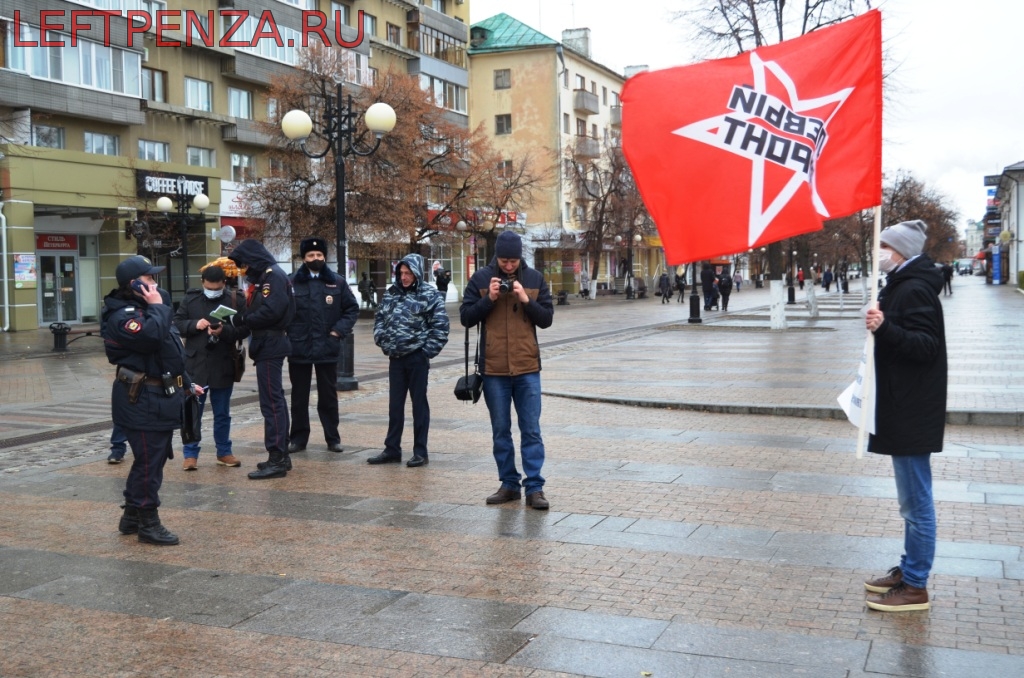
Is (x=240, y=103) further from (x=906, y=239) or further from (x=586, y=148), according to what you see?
(x=906, y=239)

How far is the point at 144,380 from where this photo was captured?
255 inches

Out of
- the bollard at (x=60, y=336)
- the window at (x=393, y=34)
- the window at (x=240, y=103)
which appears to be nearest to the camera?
the bollard at (x=60, y=336)

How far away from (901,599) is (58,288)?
3465 cm

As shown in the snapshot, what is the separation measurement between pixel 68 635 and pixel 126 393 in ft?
6.40

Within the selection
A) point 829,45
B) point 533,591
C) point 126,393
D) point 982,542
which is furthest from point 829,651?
point 126,393

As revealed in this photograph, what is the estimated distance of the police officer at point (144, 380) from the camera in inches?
252

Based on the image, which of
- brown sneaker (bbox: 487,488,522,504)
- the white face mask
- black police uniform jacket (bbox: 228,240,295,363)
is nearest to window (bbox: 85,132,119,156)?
black police uniform jacket (bbox: 228,240,295,363)

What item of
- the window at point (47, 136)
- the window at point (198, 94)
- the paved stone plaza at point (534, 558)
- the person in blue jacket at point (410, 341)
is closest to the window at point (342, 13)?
the window at point (198, 94)

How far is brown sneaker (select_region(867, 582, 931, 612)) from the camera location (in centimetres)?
488

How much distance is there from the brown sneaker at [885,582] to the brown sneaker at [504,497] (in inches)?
113

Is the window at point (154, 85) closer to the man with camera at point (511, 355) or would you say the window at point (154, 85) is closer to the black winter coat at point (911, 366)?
the man with camera at point (511, 355)

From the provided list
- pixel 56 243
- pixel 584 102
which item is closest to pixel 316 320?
pixel 56 243

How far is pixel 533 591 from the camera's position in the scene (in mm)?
5355

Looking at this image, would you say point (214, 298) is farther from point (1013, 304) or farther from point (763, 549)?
point (1013, 304)
